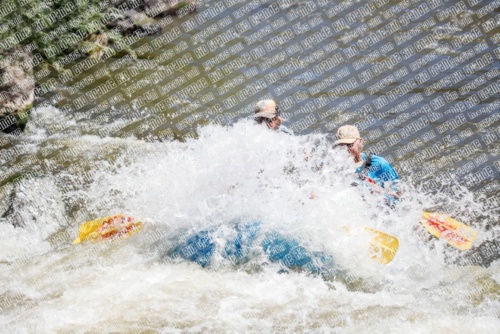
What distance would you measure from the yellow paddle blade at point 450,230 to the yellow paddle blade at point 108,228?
3.05 meters

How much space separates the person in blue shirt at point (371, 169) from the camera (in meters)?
6.25

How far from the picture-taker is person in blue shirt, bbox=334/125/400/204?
625cm

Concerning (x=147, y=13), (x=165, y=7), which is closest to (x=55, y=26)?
(x=147, y=13)

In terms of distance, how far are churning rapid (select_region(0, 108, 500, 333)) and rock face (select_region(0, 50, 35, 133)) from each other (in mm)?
1689

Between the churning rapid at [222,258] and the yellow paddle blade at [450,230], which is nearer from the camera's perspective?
the churning rapid at [222,258]

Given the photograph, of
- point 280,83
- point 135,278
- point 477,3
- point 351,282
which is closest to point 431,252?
point 351,282

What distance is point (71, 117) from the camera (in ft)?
30.7

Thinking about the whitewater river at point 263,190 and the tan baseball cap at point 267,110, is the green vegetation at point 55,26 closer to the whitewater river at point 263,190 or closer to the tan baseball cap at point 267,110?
the whitewater river at point 263,190

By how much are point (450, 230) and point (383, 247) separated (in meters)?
0.86

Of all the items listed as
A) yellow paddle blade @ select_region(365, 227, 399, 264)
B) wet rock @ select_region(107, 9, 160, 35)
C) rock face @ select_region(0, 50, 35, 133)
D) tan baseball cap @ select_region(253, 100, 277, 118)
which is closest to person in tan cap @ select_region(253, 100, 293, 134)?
tan baseball cap @ select_region(253, 100, 277, 118)

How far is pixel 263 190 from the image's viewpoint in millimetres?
6512

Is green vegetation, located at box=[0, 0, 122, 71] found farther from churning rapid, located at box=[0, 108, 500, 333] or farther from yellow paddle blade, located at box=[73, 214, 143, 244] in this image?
yellow paddle blade, located at box=[73, 214, 143, 244]

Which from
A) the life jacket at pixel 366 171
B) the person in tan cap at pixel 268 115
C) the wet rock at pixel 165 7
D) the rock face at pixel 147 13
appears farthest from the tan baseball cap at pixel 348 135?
the wet rock at pixel 165 7

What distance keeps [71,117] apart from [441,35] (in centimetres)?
632
